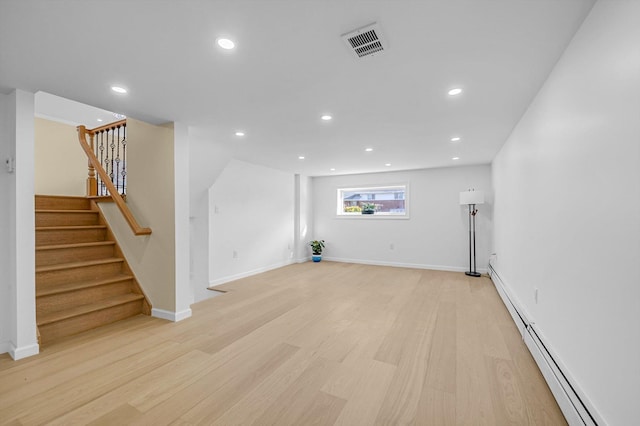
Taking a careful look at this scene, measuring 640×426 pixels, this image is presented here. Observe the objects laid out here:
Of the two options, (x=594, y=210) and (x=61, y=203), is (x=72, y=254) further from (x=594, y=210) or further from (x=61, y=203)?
(x=594, y=210)

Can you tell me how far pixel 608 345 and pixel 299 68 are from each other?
231 cm

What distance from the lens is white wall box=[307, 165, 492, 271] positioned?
18.8 feet

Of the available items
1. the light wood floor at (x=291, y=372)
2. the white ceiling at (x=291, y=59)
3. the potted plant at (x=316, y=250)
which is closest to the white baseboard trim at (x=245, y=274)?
the potted plant at (x=316, y=250)

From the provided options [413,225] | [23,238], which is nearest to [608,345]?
[23,238]

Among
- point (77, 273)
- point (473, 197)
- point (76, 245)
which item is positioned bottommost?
point (77, 273)

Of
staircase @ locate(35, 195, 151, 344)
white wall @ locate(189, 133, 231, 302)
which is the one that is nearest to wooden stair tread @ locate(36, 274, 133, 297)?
staircase @ locate(35, 195, 151, 344)

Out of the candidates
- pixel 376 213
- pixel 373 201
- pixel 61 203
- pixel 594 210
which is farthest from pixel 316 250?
pixel 594 210

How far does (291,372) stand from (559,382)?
1.76m

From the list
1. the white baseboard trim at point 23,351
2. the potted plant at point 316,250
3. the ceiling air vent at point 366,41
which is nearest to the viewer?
the ceiling air vent at point 366,41

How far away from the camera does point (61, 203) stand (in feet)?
12.0

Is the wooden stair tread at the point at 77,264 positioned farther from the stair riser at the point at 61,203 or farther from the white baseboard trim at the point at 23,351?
the stair riser at the point at 61,203

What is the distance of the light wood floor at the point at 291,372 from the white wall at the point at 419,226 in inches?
100

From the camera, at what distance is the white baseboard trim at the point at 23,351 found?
2.24 m

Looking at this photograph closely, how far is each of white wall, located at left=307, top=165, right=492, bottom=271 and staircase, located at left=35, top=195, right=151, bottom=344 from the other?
4.71 meters
